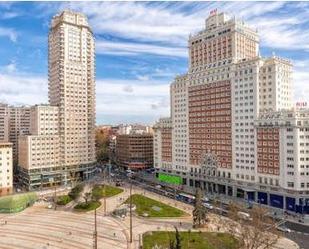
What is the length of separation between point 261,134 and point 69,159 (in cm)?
8631

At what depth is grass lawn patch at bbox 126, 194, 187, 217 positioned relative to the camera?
106m

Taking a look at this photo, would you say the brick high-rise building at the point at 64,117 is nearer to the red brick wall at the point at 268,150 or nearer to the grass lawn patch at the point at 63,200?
the grass lawn patch at the point at 63,200

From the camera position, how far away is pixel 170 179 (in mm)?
159000

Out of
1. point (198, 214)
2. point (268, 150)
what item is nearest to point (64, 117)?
point (198, 214)

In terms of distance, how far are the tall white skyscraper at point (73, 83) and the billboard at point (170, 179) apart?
35121mm

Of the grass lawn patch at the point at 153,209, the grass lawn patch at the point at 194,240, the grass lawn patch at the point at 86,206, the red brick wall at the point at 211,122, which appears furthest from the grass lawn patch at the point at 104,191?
the grass lawn patch at the point at 194,240

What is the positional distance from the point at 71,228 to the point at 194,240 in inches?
1330

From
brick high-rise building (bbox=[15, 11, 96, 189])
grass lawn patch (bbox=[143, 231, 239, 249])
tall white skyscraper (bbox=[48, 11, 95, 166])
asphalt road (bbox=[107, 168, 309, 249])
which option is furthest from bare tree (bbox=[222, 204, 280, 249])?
tall white skyscraper (bbox=[48, 11, 95, 166])

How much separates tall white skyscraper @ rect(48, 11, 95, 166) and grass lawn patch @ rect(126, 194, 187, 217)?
51.8 meters

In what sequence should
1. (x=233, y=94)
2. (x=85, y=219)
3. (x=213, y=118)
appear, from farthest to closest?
(x=213, y=118) < (x=233, y=94) < (x=85, y=219)


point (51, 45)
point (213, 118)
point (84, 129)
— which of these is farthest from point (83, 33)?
point (213, 118)

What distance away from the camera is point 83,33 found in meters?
168

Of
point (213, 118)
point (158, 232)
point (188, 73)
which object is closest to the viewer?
point (158, 232)

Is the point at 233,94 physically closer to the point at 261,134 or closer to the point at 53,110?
the point at 261,134
